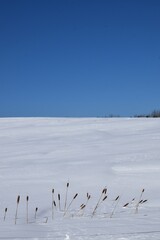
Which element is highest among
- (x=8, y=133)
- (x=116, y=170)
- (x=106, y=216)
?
(x=8, y=133)

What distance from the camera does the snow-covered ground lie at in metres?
1.71

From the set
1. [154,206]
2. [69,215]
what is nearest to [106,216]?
[69,215]

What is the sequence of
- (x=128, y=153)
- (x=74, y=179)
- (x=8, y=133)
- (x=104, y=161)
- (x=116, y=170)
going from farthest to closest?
(x=8, y=133)
(x=128, y=153)
(x=104, y=161)
(x=116, y=170)
(x=74, y=179)

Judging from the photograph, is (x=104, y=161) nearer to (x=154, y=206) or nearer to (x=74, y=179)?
(x=74, y=179)

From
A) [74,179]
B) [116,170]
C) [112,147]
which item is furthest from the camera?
[112,147]

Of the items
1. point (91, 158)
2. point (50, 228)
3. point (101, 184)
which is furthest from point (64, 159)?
point (50, 228)

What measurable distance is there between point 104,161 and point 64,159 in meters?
0.54

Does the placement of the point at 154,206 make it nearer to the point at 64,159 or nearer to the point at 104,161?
the point at 104,161

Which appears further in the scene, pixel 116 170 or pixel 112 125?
pixel 112 125

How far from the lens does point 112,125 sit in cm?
781

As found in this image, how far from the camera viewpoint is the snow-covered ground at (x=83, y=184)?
1714 millimetres

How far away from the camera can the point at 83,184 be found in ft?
11.1

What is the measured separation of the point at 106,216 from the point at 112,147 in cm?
290

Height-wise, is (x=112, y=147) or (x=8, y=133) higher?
(x=8, y=133)
